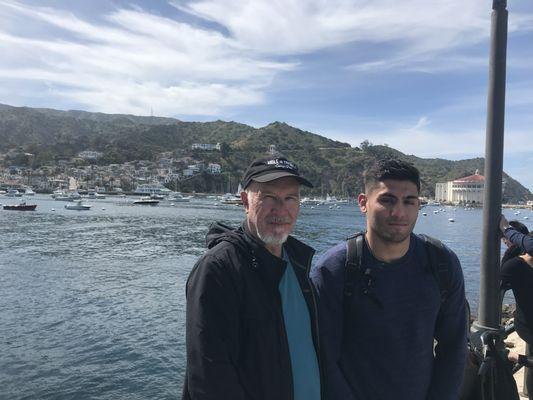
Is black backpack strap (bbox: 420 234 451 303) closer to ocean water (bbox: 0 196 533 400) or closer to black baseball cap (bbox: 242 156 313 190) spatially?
black baseball cap (bbox: 242 156 313 190)

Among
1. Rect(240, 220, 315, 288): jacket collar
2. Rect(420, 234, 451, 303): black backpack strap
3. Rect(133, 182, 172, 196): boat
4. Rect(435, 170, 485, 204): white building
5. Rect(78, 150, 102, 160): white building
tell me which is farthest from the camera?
Rect(78, 150, 102, 160): white building

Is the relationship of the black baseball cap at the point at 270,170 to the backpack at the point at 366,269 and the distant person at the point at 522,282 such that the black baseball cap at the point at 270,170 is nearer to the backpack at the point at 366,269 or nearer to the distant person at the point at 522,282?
the backpack at the point at 366,269

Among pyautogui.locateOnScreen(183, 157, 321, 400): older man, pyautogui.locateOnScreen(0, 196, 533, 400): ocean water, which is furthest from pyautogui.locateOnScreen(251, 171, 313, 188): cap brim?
pyautogui.locateOnScreen(0, 196, 533, 400): ocean water

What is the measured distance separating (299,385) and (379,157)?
1.32 meters

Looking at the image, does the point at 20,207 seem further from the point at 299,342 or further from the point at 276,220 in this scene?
the point at 299,342

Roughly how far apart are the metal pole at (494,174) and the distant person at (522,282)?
10cm

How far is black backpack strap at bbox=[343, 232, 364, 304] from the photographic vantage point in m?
2.24

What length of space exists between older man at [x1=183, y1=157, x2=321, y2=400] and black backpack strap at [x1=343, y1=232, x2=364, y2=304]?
20 cm

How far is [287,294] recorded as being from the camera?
2078 millimetres

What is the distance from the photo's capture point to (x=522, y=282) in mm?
3727

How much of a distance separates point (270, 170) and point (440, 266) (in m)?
1.04

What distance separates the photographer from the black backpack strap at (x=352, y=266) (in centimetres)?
224

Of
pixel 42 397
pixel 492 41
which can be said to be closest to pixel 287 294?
pixel 492 41

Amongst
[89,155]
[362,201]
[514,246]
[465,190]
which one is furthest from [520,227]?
[89,155]
